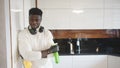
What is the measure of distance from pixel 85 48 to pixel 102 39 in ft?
1.39

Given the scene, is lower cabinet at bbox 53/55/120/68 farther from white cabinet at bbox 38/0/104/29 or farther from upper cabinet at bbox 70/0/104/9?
upper cabinet at bbox 70/0/104/9

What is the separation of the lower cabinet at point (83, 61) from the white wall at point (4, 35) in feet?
7.37

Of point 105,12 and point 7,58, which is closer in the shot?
point 7,58

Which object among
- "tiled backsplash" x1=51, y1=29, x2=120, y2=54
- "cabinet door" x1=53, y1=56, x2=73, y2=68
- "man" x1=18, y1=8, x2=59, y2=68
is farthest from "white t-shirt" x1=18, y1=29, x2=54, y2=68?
"tiled backsplash" x1=51, y1=29, x2=120, y2=54

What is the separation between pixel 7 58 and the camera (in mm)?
1548

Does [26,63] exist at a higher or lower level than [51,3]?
lower

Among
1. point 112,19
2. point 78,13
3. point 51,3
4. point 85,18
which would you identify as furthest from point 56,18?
point 112,19

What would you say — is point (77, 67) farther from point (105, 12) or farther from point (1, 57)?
point (1, 57)

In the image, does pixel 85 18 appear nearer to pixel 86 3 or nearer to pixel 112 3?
pixel 86 3

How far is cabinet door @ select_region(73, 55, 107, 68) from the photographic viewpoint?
374 cm

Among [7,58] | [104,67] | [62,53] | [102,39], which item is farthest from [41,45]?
[102,39]

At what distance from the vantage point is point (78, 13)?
3838 mm

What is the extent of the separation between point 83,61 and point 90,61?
14 cm

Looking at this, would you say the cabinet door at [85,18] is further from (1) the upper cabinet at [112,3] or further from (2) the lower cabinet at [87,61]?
(2) the lower cabinet at [87,61]
